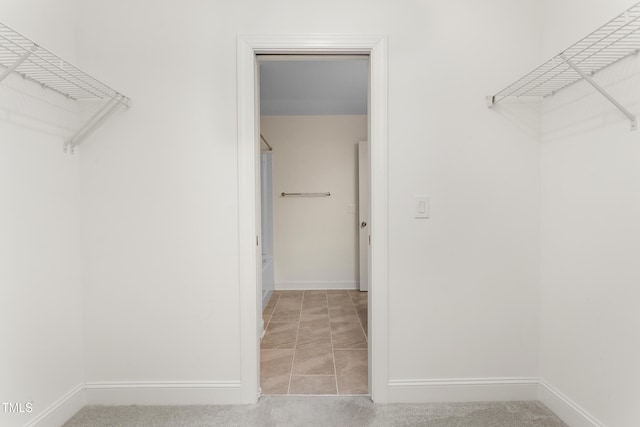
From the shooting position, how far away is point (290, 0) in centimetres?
180

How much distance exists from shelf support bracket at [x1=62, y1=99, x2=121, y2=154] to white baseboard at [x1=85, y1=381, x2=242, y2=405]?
1.28 m

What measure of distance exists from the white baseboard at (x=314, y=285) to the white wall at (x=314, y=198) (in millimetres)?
13

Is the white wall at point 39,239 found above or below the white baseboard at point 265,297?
above

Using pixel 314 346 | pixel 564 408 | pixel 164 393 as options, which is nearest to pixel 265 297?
pixel 314 346

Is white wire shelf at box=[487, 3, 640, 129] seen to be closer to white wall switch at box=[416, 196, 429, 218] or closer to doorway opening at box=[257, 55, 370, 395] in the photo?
white wall switch at box=[416, 196, 429, 218]

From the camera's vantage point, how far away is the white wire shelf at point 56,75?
131cm

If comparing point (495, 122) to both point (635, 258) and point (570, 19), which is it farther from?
point (635, 258)

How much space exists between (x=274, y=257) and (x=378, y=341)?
2796mm

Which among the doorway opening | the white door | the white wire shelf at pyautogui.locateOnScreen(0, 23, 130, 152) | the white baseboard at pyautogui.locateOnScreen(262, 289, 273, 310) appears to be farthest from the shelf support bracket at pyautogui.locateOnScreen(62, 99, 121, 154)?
the white door

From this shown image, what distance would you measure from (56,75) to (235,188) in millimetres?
924

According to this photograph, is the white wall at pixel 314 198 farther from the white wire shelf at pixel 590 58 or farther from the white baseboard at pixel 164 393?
the white wire shelf at pixel 590 58

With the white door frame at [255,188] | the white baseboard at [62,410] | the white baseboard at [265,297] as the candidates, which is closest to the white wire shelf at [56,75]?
the white door frame at [255,188]

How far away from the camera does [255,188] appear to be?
1.85 metres

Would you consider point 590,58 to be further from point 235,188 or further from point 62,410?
point 62,410
